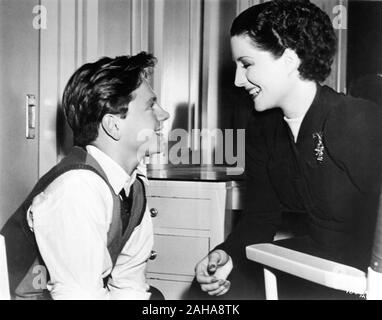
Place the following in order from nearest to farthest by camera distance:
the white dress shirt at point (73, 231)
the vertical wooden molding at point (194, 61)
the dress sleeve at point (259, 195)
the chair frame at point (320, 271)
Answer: the chair frame at point (320, 271)
the white dress shirt at point (73, 231)
the dress sleeve at point (259, 195)
the vertical wooden molding at point (194, 61)

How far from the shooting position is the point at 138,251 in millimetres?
1066

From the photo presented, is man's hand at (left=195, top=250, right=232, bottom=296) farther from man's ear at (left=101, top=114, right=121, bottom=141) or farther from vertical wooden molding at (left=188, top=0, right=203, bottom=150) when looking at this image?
vertical wooden molding at (left=188, top=0, right=203, bottom=150)

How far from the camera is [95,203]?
0.85 metres

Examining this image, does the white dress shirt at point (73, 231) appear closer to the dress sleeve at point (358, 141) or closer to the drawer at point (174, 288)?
the dress sleeve at point (358, 141)

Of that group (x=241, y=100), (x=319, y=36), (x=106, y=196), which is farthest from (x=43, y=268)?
(x=241, y=100)

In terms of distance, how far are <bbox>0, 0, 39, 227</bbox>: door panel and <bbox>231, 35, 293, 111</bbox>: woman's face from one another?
56 centimetres

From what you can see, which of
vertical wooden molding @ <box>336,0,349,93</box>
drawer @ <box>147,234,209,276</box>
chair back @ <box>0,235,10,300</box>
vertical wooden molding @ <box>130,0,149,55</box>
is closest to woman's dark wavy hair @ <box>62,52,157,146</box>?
chair back @ <box>0,235,10,300</box>

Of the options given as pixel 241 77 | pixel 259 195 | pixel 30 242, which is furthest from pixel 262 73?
pixel 30 242

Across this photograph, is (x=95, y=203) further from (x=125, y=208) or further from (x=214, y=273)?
(x=214, y=273)

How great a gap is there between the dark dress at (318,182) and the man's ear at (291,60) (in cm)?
9

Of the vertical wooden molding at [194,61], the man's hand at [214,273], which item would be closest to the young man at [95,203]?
the man's hand at [214,273]

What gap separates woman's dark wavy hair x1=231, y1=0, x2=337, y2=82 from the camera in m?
1.11

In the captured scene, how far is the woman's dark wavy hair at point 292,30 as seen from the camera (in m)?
1.11

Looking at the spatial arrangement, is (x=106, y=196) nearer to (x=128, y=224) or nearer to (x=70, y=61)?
(x=128, y=224)
